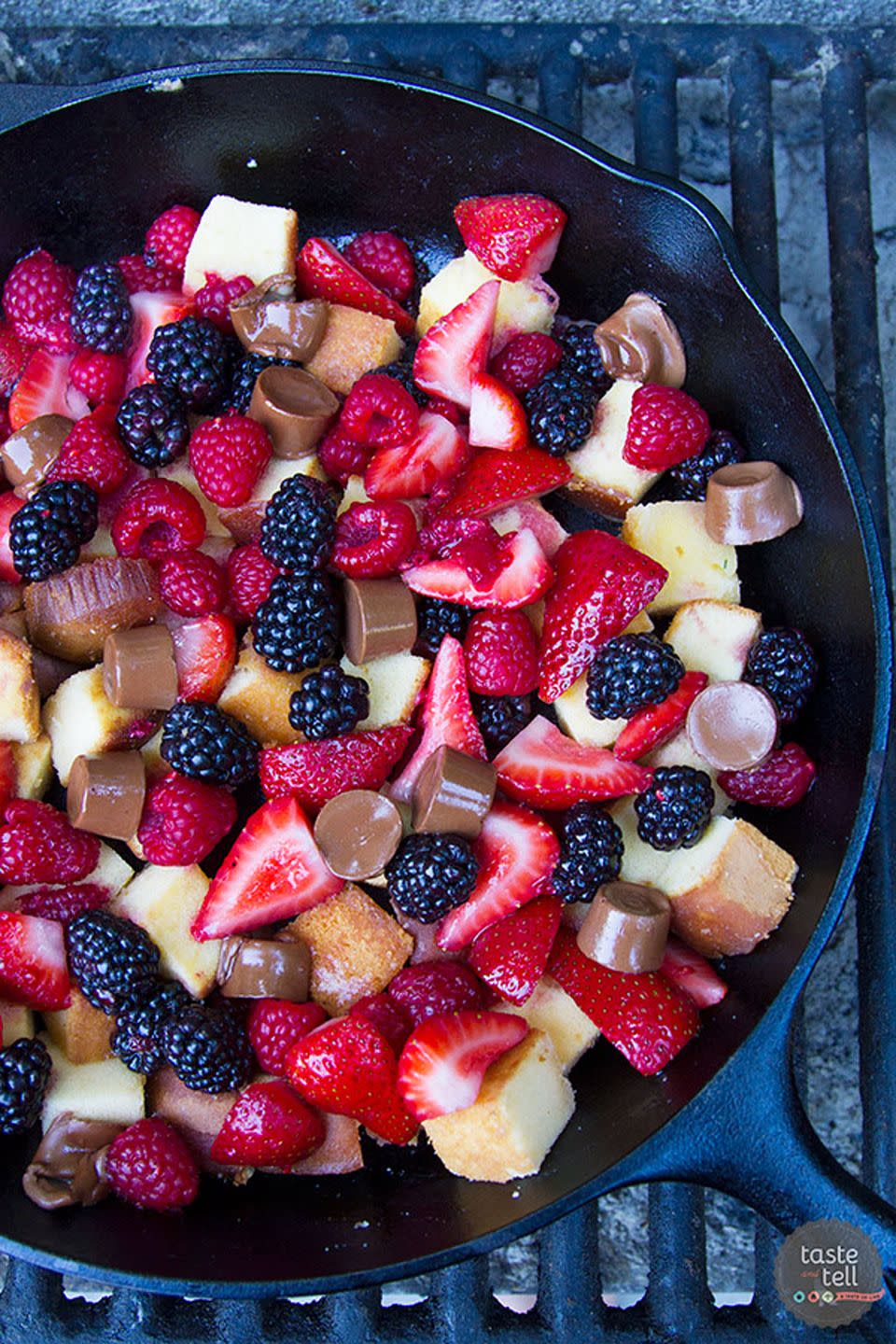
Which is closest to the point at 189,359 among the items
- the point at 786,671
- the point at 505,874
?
the point at 505,874

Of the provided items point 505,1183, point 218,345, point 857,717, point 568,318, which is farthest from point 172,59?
point 505,1183

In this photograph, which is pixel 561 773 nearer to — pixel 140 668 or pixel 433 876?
pixel 433 876

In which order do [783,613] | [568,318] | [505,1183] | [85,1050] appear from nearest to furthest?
[505,1183], [85,1050], [783,613], [568,318]

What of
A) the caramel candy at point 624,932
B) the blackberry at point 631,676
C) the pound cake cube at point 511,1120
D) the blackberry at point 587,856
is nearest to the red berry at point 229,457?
the blackberry at point 631,676

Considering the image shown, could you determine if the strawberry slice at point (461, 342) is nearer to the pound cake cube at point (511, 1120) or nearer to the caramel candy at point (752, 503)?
the caramel candy at point (752, 503)

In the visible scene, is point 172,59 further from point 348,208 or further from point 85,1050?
point 85,1050

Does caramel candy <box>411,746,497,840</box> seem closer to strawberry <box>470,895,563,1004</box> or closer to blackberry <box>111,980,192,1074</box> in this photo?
strawberry <box>470,895,563,1004</box>

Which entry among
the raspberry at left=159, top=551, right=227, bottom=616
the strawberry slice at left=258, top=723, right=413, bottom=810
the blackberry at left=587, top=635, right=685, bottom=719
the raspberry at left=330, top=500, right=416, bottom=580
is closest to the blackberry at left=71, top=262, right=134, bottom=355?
the raspberry at left=159, top=551, right=227, bottom=616
